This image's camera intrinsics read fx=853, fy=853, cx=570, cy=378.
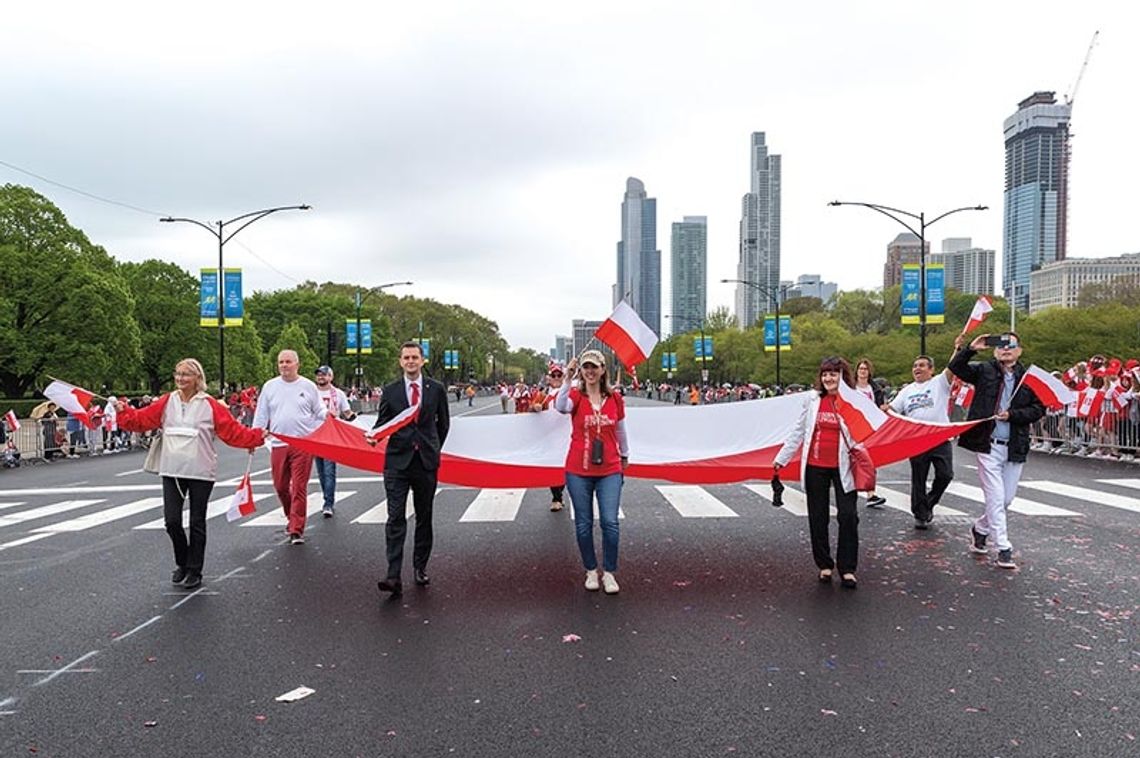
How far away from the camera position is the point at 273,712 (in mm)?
4477

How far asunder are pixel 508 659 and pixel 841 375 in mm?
3992

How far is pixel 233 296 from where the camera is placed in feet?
107

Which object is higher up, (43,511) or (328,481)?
(328,481)

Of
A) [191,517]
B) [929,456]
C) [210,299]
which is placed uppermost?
[210,299]

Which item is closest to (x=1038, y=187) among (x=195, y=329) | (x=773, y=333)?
(x=773, y=333)

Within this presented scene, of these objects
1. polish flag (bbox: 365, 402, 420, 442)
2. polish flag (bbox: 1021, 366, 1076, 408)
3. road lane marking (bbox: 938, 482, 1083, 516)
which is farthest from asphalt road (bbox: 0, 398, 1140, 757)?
polish flag (bbox: 1021, 366, 1076, 408)

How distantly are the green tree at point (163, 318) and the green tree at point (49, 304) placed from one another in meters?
12.3

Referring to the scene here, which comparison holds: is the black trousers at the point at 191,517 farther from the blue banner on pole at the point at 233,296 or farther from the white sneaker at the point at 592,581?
the blue banner on pole at the point at 233,296

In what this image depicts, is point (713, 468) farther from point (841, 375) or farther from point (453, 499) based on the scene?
point (453, 499)

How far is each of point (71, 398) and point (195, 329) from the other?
5343 centimetres

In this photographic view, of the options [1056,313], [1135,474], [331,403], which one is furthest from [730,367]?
[331,403]

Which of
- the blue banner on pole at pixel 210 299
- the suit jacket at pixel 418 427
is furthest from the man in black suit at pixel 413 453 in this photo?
the blue banner on pole at pixel 210 299

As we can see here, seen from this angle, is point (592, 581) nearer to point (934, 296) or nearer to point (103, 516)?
point (103, 516)

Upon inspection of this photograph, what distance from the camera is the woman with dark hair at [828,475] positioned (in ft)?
23.1
